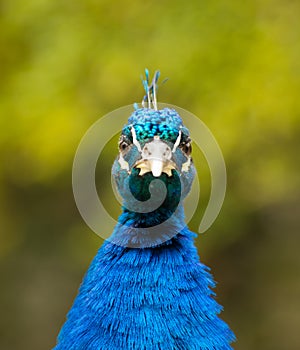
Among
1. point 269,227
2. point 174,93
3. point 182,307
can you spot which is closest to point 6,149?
point 174,93

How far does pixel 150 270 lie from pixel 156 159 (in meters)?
0.58

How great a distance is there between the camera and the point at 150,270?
3488 millimetres

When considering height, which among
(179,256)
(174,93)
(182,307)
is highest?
(174,93)

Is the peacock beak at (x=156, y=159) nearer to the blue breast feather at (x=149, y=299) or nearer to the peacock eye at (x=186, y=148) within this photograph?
the blue breast feather at (x=149, y=299)

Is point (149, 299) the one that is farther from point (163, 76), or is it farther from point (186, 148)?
A: point (163, 76)

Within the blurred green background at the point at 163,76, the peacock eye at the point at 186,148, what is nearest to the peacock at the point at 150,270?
the peacock eye at the point at 186,148

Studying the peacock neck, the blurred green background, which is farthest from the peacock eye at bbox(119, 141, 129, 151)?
the blurred green background

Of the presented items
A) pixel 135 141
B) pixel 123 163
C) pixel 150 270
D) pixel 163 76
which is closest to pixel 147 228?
pixel 150 270

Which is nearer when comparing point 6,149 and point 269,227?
point 6,149

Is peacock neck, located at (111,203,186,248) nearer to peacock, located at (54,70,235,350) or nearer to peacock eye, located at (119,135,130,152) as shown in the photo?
peacock, located at (54,70,235,350)

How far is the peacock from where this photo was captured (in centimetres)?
337

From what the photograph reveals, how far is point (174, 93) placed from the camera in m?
6.12

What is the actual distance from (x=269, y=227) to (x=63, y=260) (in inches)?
101

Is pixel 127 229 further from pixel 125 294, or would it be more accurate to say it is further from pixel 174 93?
pixel 174 93
